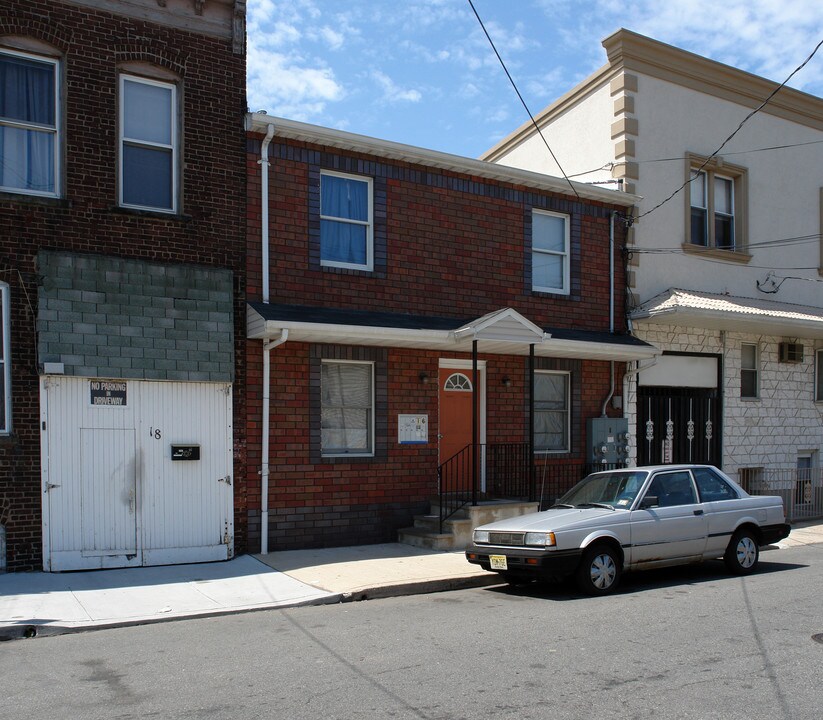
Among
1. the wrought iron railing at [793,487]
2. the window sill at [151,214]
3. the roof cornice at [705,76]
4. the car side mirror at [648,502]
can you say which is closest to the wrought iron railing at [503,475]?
the car side mirror at [648,502]

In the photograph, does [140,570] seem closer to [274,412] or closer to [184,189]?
[274,412]

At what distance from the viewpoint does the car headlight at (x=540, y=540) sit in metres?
9.20

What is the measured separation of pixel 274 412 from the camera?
473 inches

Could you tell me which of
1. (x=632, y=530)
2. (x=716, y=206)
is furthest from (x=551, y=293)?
(x=632, y=530)

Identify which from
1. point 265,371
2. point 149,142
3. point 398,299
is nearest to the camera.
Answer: point 149,142

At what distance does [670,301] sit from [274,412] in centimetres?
773

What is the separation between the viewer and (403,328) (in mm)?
12242

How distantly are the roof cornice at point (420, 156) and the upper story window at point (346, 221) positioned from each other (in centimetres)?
53

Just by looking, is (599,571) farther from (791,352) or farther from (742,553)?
(791,352)

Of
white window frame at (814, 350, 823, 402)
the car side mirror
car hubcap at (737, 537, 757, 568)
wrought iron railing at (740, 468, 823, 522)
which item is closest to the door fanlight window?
the car side mirror

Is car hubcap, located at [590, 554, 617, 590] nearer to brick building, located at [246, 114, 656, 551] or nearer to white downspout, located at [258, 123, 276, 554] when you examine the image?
brick building, located at [246, 114, 656, 551]

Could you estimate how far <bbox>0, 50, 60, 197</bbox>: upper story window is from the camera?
35.1ft

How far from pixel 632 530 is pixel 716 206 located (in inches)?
401

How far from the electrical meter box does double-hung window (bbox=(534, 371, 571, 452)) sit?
44 centimetres
